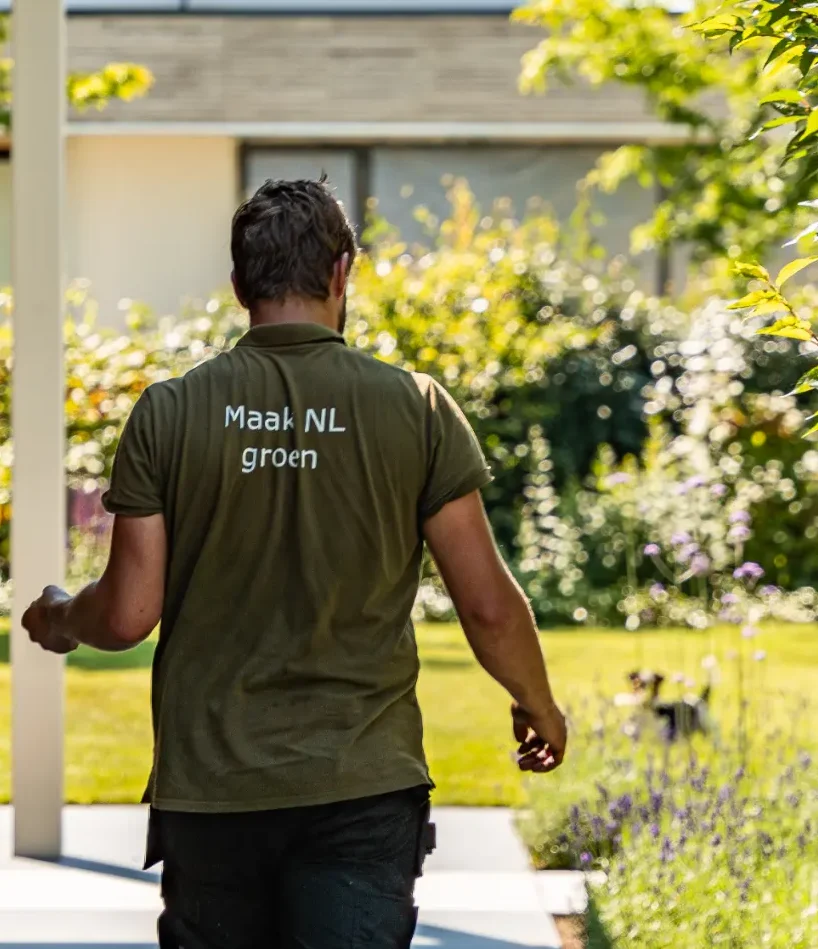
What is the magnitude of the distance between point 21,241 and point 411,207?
1310cm

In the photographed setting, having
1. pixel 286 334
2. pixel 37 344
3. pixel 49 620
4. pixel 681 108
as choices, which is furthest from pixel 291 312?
pixel 681 108

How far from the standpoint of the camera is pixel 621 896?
382cm

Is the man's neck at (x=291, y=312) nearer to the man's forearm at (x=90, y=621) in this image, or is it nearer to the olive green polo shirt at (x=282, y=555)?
the olive green polo shirt at (x=282, y=555)

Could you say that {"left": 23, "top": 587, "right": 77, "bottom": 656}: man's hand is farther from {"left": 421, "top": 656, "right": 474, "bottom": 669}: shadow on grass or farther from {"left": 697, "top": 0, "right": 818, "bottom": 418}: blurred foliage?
{"left": 421, "top": 656, "right": 474, "bottom": 669}: shadow on grass

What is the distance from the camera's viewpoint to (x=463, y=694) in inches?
330

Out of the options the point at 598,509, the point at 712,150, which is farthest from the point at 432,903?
the point at 712,150

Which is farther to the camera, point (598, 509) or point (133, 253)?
point (133, 253)

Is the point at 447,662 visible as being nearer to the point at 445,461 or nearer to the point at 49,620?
the point at 49,620

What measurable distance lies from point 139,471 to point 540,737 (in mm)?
784

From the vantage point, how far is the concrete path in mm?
4270

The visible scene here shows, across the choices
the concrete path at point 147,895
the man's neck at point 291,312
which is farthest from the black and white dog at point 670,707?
the man's neck at point 291,312

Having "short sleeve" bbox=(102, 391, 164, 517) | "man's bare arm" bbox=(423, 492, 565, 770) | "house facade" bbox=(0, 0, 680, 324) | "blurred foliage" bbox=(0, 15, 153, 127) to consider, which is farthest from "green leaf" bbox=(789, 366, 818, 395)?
"house facade" bbox=(0, 0, 680, 324)

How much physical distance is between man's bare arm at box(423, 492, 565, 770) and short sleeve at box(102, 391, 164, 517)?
1.32ft

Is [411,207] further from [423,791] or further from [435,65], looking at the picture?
[423,791]
